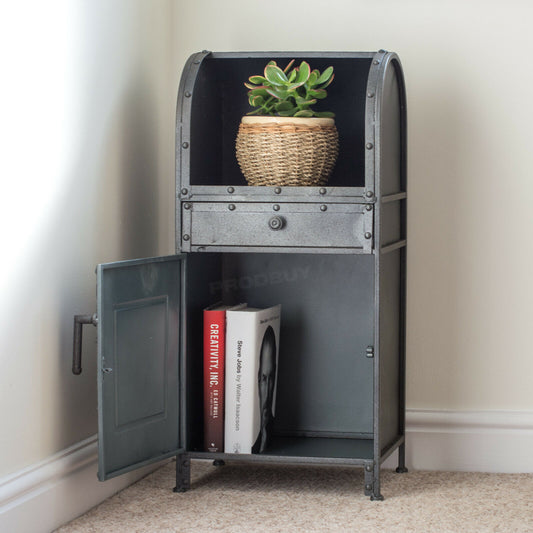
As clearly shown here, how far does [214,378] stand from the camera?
180 centimetres

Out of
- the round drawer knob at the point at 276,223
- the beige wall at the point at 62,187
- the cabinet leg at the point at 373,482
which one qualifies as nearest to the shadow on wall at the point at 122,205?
the beige wall at the point at 62,187

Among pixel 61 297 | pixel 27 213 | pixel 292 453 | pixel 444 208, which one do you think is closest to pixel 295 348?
pixel 292 453

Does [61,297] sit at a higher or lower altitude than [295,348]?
higher

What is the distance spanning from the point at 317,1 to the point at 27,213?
38.7 inches

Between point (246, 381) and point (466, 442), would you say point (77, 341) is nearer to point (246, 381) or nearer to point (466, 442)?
point (246, 381)

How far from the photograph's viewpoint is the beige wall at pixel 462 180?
2.00m

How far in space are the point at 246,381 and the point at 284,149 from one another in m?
0.50

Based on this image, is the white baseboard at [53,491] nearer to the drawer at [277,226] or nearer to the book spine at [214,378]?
the book spine at [214,378]

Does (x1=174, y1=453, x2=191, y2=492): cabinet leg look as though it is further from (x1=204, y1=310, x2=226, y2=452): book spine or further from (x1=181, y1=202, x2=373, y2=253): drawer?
(x1=181, y1=202, x2=373, y2=253): drawer

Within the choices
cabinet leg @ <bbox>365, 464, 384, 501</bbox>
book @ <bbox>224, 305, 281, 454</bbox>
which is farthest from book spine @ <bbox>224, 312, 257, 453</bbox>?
cabinet leg @ <bbox>365, 464, 384, 501</bbox>

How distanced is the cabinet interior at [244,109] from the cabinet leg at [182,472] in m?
A: 0.61

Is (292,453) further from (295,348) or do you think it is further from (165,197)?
(165,197)

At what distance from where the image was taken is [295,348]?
2.03m

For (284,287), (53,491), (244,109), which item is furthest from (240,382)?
(244,109)
